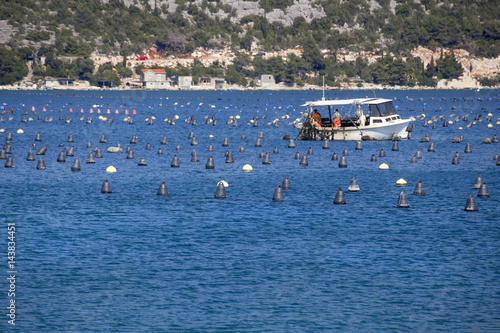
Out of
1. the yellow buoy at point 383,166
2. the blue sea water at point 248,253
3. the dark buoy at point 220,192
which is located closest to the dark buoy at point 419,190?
the blue sea water at point 248,253

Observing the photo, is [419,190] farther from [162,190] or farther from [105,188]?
[105,188]

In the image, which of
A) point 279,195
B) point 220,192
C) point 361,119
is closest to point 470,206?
point 279,195

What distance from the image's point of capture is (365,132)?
57938 mm

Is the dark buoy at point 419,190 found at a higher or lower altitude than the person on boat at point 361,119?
lower

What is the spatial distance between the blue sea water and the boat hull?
16.2m

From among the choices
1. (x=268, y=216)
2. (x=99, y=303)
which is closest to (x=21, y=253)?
(x=99, y=303)

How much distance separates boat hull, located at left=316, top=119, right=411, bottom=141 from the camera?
57812mm

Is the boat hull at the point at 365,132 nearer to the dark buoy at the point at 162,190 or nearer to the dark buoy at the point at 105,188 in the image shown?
the dark buoy at the point at 162,190

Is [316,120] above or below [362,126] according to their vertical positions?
above

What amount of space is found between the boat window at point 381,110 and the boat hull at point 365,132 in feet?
4.13

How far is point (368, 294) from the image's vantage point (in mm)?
18953

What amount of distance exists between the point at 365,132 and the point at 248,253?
36957 millimetres

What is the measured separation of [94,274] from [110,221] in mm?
7096

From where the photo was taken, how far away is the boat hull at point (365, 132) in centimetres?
5781
